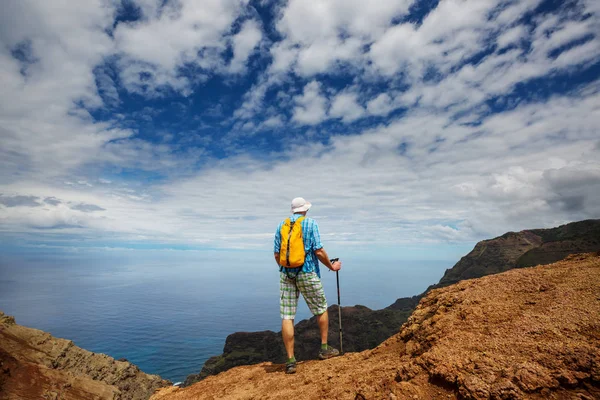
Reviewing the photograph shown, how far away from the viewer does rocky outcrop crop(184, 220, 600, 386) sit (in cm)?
4638

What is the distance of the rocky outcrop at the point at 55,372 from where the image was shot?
319 inches

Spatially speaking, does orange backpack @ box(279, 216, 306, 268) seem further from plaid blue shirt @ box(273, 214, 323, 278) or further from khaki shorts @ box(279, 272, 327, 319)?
khaki shorts @ box(279, 272, 327, 319)

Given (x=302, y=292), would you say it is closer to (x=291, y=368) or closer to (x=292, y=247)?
(x=292, y=247)

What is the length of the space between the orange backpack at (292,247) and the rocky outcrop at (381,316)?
45.2m

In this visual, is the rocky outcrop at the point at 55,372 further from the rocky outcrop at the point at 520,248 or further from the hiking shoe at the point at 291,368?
the rocky outcrop at the point at 520,248

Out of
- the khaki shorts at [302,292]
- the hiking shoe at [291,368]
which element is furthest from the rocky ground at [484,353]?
the khaki shorts at [302,292]

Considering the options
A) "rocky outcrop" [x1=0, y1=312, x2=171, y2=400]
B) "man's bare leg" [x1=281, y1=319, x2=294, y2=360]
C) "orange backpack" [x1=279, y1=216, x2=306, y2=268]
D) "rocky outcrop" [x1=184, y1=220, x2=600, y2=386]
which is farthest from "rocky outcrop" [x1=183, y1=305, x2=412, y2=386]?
"orange backpack" [x1=279, y1=216, x2=306, y2=268]

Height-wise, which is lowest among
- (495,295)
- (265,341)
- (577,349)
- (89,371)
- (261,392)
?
(265,341)

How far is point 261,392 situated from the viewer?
5434mm

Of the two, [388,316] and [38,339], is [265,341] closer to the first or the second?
[388,316]

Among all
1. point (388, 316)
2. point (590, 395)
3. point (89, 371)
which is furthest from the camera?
point (388, 316)

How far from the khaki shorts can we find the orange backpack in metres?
0.38

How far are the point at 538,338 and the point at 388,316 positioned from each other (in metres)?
54.1

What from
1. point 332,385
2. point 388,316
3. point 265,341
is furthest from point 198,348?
point 332,385
